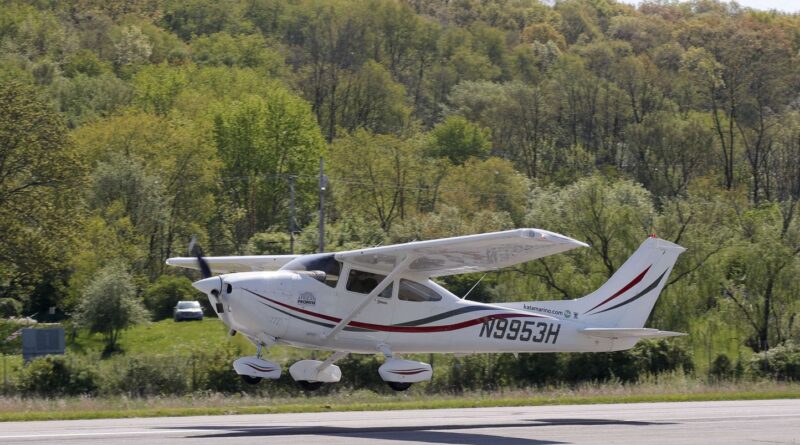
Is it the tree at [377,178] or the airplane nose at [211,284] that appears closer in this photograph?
Answer: the airplane nose at [211,284]

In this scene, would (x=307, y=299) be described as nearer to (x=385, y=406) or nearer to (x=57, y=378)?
(x=385, y=406)

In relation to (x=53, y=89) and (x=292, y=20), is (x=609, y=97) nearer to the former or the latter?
(x=53, y=89)

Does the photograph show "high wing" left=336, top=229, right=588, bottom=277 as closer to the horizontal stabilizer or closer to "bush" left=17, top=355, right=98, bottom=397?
the horizontal stabilizer

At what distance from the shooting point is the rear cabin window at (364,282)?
20.8 metres

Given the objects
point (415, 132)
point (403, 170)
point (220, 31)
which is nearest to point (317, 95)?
Answer: point (415, 132)

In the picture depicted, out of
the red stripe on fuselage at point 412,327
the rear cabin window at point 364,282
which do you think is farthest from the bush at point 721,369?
the rear cabin window at point 364,282

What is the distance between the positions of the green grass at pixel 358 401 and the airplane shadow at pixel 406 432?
15.6 feet

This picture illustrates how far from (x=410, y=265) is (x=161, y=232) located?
45.3 metres

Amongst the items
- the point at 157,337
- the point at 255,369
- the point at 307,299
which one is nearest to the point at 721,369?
the point at 307,299

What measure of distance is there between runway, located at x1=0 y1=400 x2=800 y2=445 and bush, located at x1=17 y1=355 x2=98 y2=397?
36.2 feet

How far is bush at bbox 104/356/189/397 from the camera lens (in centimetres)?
3134

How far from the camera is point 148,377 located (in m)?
31.6

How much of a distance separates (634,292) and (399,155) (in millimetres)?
49380

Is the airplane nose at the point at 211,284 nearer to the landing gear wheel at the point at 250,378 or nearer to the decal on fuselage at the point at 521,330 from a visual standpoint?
the landing gear wheel at the point at 250,378
